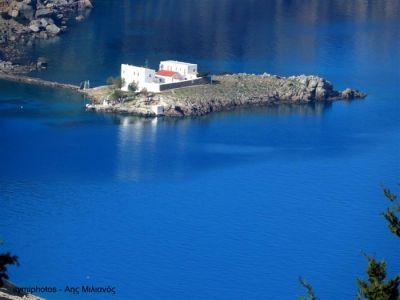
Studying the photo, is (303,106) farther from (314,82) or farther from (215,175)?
(215,175)

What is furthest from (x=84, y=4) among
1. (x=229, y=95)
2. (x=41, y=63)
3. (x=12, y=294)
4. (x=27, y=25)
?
(x=12, y=294)

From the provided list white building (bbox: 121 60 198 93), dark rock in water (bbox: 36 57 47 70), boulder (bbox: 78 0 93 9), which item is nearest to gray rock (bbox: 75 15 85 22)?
boulder (bbox: 78 0 93 9)

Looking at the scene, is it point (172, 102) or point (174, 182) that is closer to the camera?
point (174, 182)

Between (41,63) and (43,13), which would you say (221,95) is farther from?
(43,13)

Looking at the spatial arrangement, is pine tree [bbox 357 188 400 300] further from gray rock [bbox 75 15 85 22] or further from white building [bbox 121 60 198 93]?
gray rock [bbox 75 15 85 22]

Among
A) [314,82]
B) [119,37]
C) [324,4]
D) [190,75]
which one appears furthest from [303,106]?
[324,4]

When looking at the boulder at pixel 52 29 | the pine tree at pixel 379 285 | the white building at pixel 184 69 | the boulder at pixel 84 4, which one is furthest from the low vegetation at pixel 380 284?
the boulder at pixel 84 4
